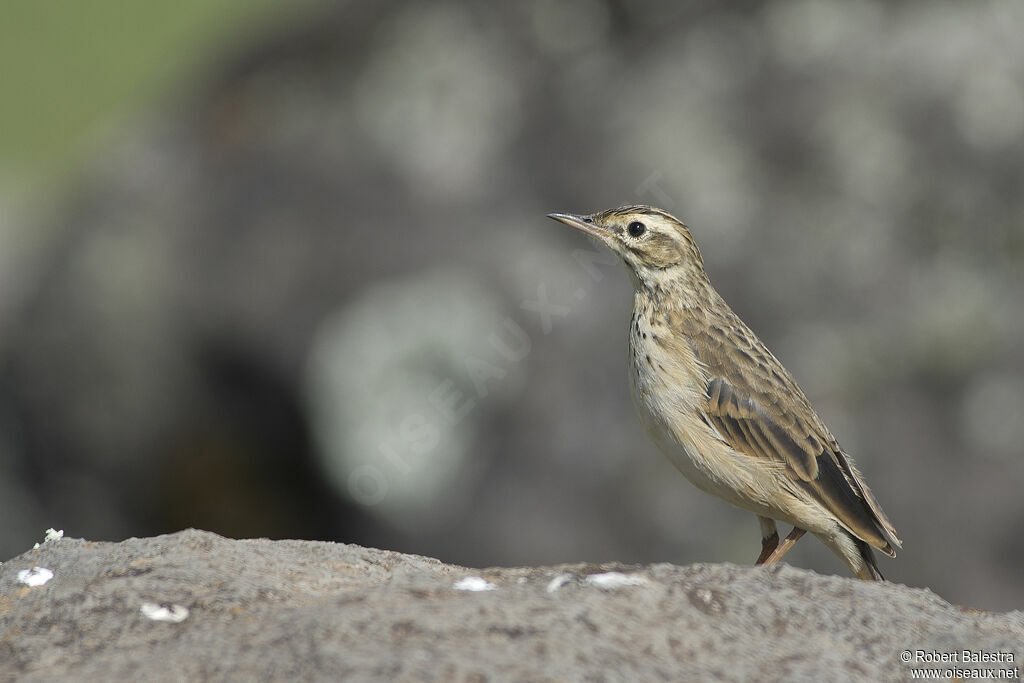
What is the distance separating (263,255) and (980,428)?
5.89 metres

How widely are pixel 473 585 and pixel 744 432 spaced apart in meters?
2.60

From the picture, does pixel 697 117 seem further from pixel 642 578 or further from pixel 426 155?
pixel 642 578

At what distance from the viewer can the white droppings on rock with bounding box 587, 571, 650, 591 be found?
4.43 metres

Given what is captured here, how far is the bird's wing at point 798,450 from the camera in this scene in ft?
22.4

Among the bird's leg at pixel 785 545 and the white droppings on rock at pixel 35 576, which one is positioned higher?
the bird's leg at pixel 785 545

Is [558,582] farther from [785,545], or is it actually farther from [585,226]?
[585,226]

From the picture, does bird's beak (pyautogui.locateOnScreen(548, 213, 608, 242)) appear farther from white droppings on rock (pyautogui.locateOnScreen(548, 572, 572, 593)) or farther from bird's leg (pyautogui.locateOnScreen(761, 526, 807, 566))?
white droppings on rock (pyautogui.locateOnScreen(548, 572, 572, 593))

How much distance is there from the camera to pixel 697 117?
10.7m

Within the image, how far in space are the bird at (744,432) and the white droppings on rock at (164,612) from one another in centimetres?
300

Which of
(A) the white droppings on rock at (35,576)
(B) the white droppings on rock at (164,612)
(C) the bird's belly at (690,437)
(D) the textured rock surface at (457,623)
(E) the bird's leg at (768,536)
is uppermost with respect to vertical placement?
(C) the bird's belly at (690,437)

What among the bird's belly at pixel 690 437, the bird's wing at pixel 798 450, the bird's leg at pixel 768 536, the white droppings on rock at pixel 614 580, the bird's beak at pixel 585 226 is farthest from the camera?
the bird's beak at pixel 585 226

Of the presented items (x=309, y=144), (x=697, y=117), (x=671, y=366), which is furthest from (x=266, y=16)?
(x=671, y=366)

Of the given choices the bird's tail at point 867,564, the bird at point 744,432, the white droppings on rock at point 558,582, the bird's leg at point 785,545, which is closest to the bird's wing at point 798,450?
the bird at point 744,432

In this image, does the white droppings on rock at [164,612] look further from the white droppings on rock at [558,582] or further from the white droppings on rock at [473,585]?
the white droppings on rock at [558,582]
